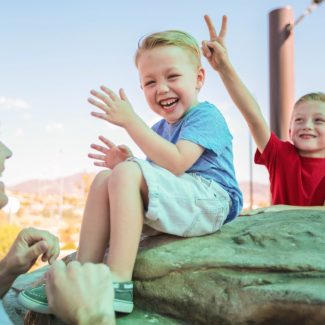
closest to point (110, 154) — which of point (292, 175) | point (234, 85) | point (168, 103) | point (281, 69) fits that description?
point (168, 103)

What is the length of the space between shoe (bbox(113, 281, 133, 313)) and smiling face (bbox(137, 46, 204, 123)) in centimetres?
82

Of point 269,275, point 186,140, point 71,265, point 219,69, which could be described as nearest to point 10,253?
point 71,265

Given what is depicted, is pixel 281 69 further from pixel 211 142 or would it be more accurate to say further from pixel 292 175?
pixel 211 142

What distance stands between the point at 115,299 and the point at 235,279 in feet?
1.41

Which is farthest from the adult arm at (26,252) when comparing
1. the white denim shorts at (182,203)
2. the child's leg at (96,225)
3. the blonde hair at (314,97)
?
the blonde hair at (314,97)

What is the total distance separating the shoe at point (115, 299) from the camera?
5.99ft

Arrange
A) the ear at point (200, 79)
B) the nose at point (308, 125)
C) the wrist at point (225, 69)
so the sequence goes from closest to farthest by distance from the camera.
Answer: the ear at point (200, 79), the wrist at point (225, 69), the nose at point (308, 125)

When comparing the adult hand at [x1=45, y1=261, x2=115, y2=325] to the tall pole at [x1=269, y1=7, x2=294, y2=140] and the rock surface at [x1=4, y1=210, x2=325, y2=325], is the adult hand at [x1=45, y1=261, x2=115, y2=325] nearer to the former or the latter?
the rock surface at [x1=4, y1=210, x2=325, y2=325]

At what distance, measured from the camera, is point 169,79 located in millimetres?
2244

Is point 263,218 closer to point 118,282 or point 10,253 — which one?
point 118,282

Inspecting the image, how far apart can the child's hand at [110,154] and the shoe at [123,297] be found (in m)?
0.69

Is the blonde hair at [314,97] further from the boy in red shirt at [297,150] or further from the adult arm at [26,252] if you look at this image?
the adult arm at [26,252]

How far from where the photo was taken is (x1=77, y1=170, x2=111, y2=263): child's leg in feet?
6.53

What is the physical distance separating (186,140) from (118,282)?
0.63 metres
